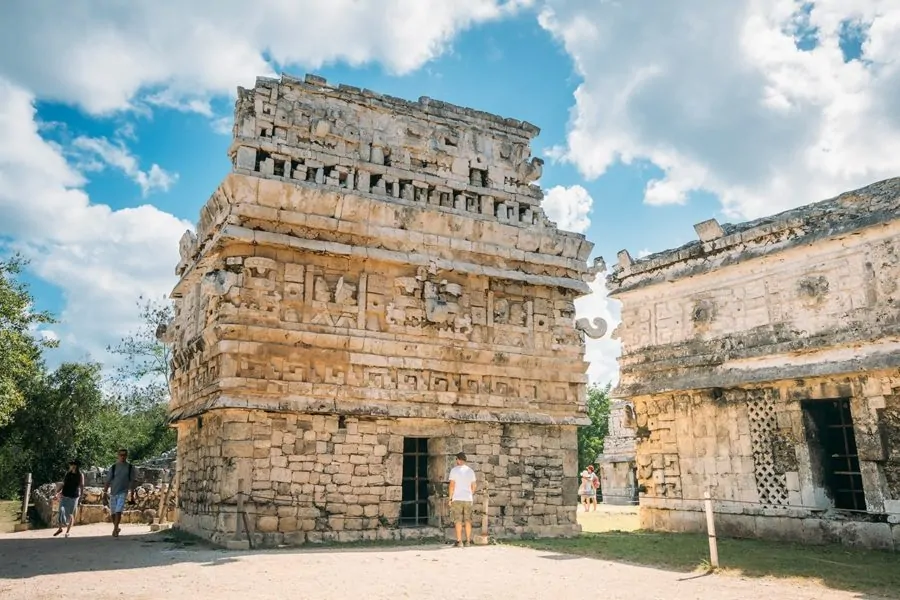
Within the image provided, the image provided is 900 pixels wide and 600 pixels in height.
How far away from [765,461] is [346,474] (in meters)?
7.26

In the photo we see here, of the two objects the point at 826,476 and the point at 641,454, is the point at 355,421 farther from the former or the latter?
the point at 826,476

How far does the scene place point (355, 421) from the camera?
1027 centimetres

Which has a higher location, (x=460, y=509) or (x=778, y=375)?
(x=778, y=375)

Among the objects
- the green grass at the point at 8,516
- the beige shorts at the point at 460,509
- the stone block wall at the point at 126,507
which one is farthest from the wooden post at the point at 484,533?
the green grass at the point at 8,516

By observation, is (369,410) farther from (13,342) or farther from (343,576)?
(13,342)

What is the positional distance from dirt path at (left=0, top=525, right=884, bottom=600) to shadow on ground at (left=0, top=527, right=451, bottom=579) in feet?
0.06

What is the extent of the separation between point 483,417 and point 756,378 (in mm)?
4896

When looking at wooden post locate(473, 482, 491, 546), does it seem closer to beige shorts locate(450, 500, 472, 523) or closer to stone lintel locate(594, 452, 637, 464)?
beige shorts locate(450, 500, 472, 523)

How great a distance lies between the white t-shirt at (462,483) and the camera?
9.38 meters

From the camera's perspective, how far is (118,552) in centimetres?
879

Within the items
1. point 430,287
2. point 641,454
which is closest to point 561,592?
point 430,287

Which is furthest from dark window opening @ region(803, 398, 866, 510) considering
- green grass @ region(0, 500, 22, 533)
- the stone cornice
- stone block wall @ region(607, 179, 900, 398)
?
green grass @ region(0, 500, 22, 533)

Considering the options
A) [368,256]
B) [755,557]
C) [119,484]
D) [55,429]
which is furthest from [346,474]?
[55,429]

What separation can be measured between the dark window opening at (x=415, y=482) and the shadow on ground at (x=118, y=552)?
3.85 ft
